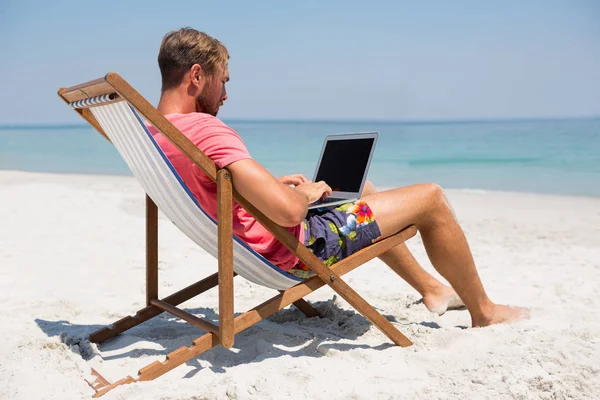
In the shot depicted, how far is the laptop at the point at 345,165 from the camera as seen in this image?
2859 mm

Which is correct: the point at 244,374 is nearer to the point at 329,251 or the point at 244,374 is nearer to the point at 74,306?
the point at 329,251

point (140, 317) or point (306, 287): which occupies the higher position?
point (306, 287)

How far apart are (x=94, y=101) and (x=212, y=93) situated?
0.47 metres

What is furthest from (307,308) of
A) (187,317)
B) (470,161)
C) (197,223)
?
(470,161)

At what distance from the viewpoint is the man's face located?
104 inches

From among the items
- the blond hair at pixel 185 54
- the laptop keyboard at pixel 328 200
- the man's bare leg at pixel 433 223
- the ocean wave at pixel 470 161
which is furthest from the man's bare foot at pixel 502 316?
the ocean wave at pixel 470 161

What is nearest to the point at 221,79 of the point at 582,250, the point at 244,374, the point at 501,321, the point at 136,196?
the point at 244,374

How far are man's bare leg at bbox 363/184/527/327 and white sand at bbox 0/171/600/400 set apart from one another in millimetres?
277

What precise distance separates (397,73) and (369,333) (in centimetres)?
5553

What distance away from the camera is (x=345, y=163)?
9.77 ft

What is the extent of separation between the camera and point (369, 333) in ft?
10.3

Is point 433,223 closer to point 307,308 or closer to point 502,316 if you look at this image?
point 502,316

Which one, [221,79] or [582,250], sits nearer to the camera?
[221,79]

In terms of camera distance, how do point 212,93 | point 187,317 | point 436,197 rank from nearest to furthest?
point 212,93, point 187,317, point 436,197
